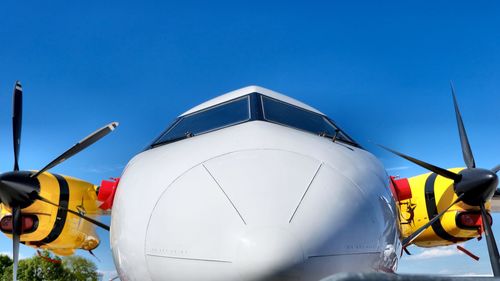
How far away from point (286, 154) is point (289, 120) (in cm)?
183

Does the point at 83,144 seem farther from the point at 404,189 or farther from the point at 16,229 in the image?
the point at 404,189

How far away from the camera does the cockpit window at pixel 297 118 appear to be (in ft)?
16.9

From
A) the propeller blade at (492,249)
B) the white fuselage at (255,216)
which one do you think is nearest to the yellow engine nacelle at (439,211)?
the propeller blade at (492,249)

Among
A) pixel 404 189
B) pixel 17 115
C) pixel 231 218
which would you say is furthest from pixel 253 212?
pixel 17 115

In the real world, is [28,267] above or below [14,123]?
below

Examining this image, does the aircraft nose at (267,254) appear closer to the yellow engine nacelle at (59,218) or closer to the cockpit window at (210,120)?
the cockpit window at (210,120)

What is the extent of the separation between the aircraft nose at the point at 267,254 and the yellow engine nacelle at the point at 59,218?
6.29 m

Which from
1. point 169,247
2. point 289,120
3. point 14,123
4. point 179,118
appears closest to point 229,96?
point 179,118

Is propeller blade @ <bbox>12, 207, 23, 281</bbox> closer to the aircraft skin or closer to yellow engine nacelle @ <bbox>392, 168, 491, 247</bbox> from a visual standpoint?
the aircraft skin

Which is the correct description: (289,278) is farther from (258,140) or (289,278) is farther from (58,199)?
(58,199)

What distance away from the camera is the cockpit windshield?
16.8 ft

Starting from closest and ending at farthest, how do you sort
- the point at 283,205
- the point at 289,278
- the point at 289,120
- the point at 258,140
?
the point at 289,278 < the point at 283,205 < the point at 258,140 < the point at 289,120

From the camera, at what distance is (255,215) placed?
109 inches

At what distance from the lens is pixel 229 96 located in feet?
20.6
